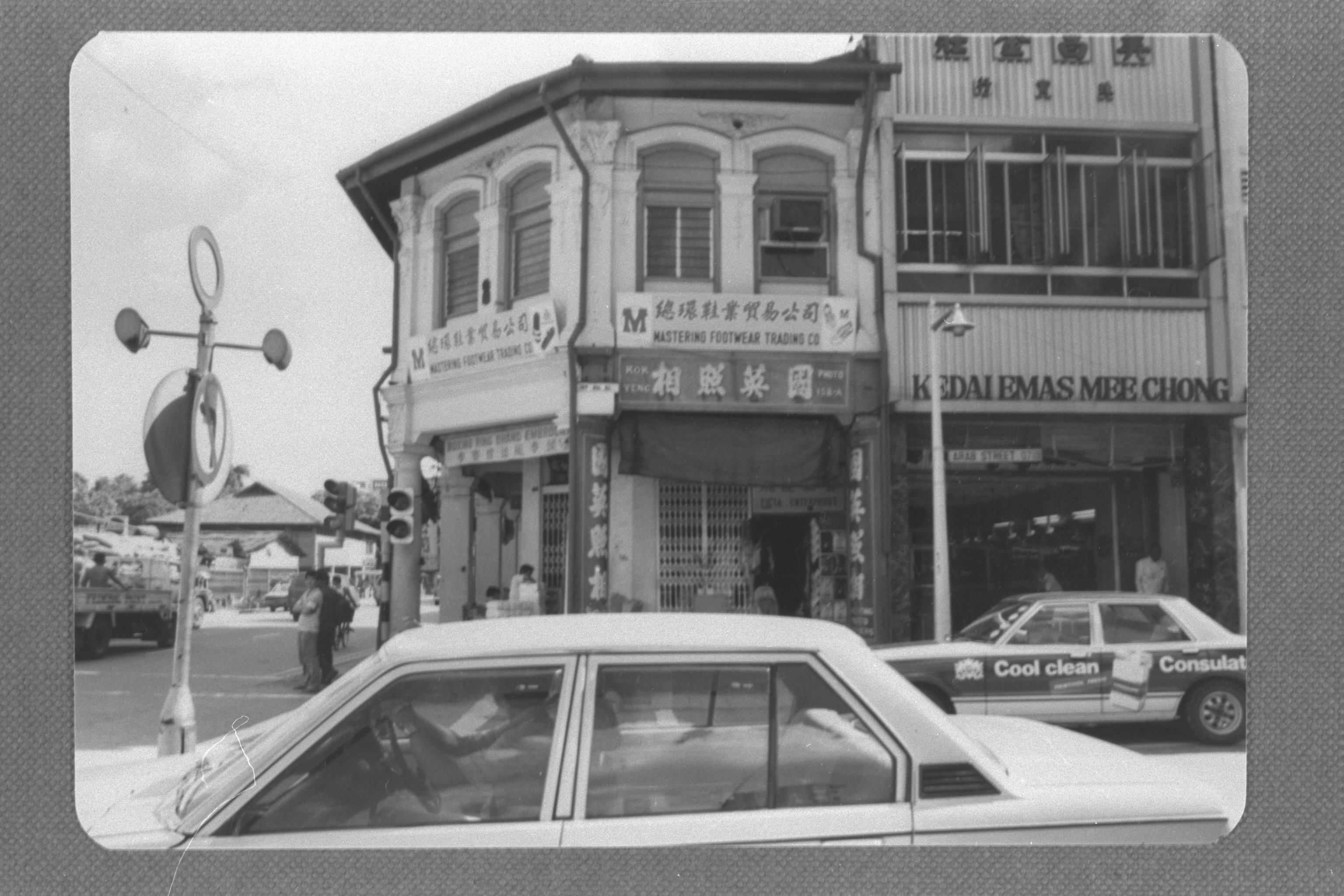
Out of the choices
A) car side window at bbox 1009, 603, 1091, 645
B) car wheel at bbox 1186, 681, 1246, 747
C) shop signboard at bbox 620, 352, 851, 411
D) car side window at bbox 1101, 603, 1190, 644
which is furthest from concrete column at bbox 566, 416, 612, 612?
car wheel at bbox 1186, 681, 1246, 747

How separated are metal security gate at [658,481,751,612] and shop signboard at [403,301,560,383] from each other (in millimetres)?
463

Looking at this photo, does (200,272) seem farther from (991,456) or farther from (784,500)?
(991,456)

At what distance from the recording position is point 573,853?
207cm

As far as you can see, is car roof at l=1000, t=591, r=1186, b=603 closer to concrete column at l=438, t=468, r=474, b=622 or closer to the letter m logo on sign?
the letter m logo on sign

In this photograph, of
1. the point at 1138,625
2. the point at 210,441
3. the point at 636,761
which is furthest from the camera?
the point at 1138,625

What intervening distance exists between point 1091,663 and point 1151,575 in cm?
25

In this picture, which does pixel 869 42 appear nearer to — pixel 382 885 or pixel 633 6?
pixel 633 6

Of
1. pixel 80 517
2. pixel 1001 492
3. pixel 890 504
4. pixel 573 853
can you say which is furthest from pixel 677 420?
pixel 80 517

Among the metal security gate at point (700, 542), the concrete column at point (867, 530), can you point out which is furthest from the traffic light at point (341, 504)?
the concrete column at point (867, 530)

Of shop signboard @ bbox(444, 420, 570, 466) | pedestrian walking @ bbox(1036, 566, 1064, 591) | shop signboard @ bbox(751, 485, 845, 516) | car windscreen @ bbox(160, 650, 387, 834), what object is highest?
shop signboard @ bbox(444, 420, 570, 466)

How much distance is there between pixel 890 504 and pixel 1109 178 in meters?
0.96

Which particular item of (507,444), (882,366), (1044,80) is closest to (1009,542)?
(882,366)

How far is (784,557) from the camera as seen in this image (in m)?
2.35

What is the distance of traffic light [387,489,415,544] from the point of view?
2393mm
